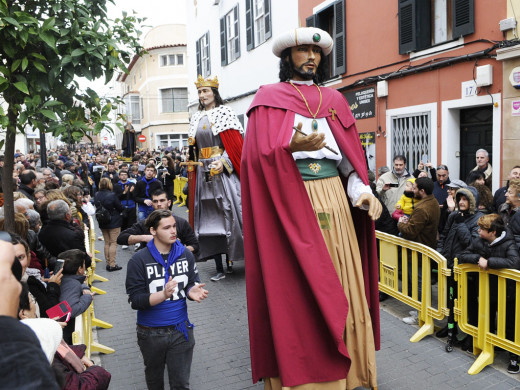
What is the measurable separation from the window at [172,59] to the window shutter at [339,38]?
2977cm

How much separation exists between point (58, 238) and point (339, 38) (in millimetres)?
8435

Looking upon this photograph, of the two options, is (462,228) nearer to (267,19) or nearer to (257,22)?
(267,19)

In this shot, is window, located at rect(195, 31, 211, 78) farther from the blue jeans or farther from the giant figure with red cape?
the blue jeans

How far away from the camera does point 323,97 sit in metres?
3.52

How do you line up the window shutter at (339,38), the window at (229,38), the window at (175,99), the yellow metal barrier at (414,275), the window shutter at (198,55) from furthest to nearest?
the window at (175,99)
the window shutter at (198,55)
the window at (229,38)
the window shutter at (339,38)
the yellow metal barrier at (414,275)

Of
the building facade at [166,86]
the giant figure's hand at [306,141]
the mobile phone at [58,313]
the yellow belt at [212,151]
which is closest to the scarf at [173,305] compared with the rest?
the mobile phone at [58,313]

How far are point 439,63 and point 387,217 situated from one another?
3.73 metres

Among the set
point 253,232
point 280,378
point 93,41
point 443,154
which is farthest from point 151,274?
point 443,154

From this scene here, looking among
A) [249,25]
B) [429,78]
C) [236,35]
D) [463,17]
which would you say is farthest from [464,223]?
[236,35]

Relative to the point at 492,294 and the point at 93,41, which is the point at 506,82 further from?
the point at 93,41

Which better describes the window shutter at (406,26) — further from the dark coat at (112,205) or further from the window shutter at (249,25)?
the window shutter at (249,25)

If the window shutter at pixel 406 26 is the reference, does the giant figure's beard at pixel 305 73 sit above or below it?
below

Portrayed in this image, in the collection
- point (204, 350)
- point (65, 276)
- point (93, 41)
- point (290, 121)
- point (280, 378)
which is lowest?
point (204, 350)

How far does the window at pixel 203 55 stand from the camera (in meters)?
21.2
